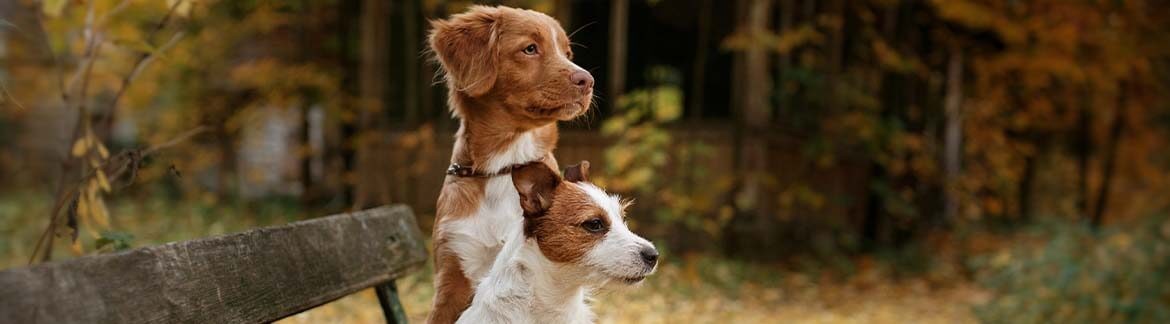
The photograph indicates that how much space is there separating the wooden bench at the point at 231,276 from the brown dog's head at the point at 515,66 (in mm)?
588

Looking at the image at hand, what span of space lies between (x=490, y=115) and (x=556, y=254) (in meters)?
0.65

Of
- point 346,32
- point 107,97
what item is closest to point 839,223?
point 346,32

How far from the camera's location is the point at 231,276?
101 inches

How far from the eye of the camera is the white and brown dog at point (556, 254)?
8.61 feet

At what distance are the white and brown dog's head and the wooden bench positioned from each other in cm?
66

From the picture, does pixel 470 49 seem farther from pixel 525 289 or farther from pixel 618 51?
pixel 618 51

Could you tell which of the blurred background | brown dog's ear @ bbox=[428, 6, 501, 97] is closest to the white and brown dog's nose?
brown dog's ear @ bbox=[428, 6, 501, 97]

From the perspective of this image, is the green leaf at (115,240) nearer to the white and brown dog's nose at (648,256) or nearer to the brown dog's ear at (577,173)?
the brown dog's ear at (577,173)

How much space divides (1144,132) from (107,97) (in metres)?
20.8

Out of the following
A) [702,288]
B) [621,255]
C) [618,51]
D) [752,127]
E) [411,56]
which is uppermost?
[621,255]

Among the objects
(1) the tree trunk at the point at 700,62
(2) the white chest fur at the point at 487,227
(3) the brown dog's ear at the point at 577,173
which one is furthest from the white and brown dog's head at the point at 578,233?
(1) the tree trunk at the point at 700,62

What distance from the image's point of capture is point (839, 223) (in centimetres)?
1338

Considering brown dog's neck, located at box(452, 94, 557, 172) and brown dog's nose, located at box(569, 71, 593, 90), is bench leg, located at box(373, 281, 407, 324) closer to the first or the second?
brown dog's neck, located at box(452, 94, 557, 172)

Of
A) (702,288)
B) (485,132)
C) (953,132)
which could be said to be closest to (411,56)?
(702,288)
